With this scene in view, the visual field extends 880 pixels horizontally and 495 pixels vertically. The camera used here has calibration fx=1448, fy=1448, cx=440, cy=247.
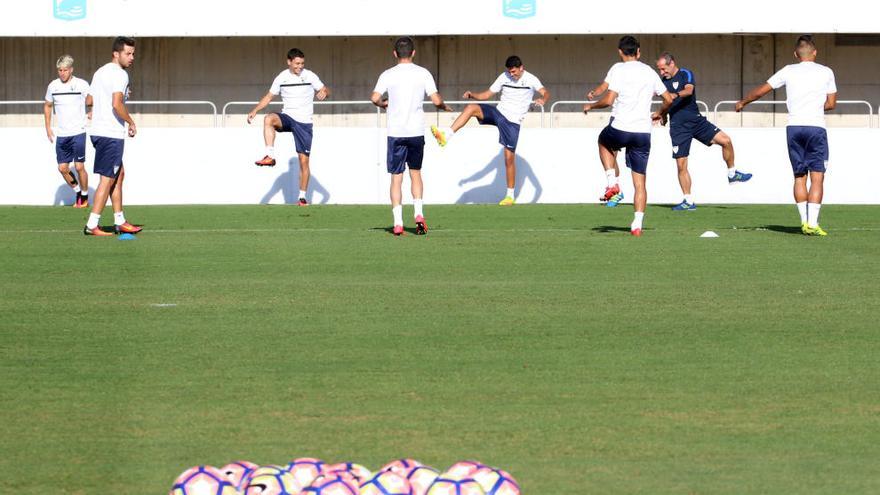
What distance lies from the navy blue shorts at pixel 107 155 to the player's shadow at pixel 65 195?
28.3ft

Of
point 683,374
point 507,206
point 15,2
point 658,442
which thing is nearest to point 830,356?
point 683,374

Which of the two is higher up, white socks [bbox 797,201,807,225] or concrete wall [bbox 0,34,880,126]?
concrete wall [bbox 0,34,880,126]

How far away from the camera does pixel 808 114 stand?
1454cm

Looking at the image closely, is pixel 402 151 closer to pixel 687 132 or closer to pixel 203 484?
pixel 687 132

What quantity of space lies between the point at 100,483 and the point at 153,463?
29 centimetres

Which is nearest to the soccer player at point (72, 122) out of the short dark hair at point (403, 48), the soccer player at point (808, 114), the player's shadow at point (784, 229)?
the short dark hair at point (403, 48)

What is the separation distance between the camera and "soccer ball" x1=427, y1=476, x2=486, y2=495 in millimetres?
4633

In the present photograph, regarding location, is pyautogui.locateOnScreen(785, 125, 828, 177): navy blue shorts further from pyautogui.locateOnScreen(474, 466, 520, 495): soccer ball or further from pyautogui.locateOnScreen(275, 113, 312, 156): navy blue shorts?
pyautogui.locateOnScreen(474, 466, 520, 495): soccer ball

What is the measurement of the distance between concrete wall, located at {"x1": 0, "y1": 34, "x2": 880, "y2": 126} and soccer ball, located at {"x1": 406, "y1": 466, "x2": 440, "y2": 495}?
22.2 meters

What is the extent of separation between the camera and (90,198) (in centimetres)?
2256

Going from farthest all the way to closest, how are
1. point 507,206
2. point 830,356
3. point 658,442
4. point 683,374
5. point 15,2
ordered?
point 15,2 < point 507,206 < point 830,356 < point 683,374 < point 658,442

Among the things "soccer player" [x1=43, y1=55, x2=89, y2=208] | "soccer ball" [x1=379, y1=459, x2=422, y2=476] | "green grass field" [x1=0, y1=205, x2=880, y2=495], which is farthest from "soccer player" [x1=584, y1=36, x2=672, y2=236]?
"soccer ball" [x1=379, y1=459, x2=422, y2=476]

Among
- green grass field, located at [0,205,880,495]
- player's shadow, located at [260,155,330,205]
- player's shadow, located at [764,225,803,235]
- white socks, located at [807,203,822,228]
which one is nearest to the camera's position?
green grass field, located at [0,205,880,495]

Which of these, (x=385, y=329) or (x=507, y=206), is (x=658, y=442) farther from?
(x=507, y=206)
